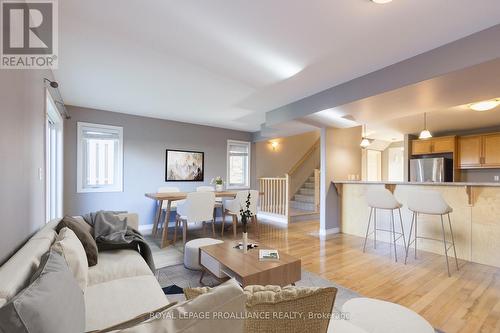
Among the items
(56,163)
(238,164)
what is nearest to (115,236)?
(56,163)

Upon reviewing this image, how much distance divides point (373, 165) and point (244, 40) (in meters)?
7.53

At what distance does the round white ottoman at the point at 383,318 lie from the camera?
4.17 ft

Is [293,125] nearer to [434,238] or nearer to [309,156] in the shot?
[434,238]

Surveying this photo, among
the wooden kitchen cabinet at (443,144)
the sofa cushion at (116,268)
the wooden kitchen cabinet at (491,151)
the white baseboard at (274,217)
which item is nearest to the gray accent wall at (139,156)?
the white baseboard at (274,217)

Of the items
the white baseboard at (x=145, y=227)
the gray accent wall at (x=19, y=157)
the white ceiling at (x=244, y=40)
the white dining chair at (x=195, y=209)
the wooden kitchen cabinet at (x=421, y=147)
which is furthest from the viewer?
the wooden kitchen cabinet at (x=421, y=147)

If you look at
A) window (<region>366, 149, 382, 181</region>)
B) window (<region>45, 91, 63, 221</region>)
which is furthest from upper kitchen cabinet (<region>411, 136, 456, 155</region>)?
window (<region>45, 91, 63, 221</region>)

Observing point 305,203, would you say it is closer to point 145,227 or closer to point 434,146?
point 434,146

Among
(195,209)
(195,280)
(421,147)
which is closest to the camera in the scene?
(195,280)

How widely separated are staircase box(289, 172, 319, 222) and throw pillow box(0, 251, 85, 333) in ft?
16.6

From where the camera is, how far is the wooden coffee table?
1.82 meters

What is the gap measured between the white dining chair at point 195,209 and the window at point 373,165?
6.09 m

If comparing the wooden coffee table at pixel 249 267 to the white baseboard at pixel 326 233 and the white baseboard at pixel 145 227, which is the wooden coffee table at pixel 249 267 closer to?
the white baseboard at pixel 326 233

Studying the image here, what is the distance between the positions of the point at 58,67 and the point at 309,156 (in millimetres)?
6428

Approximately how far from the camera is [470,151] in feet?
18.2
